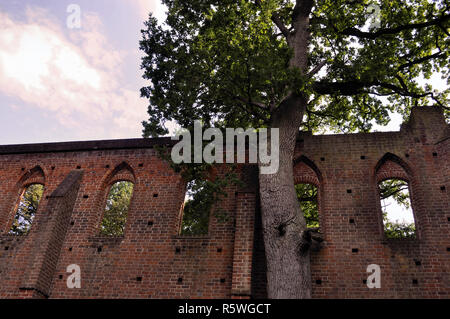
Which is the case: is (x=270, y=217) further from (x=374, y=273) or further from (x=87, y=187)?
(x=87, y=187)

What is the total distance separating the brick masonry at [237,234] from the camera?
8812 mm

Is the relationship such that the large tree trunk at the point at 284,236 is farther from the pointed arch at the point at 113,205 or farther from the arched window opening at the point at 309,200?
the arched window opening at the point at 309,200

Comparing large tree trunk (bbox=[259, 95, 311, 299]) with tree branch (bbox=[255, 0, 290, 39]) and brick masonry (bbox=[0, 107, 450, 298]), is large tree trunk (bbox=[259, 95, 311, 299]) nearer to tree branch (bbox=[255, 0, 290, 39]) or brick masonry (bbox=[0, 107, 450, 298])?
brick masonry (bbox=[0, 107, 450, 298])

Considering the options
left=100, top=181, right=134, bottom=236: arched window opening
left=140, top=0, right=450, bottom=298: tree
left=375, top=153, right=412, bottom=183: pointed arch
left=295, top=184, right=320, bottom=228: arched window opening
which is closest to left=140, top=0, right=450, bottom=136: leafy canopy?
left=140, top=0, right=450, bottom=298: tree

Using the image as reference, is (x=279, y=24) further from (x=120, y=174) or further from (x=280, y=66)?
(x=120, y=174)

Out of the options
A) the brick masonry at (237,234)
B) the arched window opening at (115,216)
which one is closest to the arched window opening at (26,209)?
the arched window opening at (115,216)

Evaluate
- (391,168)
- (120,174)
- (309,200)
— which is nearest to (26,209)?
(120,174)

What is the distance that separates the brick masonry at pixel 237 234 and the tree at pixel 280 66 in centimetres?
142

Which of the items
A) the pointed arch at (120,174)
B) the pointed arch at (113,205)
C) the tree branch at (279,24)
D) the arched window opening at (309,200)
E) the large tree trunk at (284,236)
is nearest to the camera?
the large tree trunk at (284,236)

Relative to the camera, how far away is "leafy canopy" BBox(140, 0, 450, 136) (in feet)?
29.3

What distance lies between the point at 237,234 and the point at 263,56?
4505mm

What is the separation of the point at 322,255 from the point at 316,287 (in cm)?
82

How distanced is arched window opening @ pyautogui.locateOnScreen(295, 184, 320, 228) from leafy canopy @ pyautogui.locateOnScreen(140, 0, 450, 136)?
Answer: 5.33 metres

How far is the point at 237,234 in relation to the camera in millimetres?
9320
